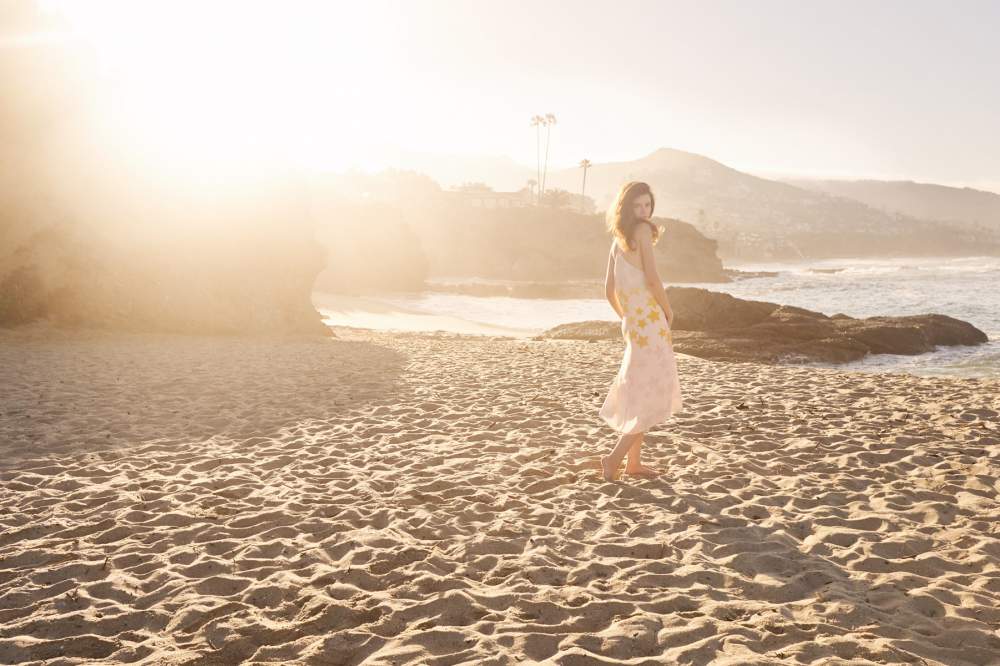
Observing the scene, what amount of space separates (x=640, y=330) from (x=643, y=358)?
0.24 m

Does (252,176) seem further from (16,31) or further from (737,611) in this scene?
(737,611)

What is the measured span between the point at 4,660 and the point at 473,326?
2520 centimetres

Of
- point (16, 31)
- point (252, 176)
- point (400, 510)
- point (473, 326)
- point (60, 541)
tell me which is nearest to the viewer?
point (60, 541)

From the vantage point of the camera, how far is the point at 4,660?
292 centimetres

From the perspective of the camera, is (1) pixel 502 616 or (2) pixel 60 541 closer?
(1) pixel 502 616

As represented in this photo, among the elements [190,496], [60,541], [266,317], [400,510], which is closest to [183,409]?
[190,496]

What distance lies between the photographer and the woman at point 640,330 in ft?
16.1

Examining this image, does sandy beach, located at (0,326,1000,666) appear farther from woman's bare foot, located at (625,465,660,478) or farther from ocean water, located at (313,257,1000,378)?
ocean water, located at (313,257,1000,378)

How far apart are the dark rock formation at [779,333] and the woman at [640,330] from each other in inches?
433

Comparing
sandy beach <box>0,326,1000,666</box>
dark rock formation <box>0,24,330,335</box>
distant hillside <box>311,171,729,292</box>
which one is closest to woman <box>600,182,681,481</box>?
sandy beach <box>0,326,1000,666</box>

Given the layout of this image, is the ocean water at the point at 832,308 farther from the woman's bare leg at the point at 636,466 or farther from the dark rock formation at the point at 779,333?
the woman's bare leg at the point at 636,466

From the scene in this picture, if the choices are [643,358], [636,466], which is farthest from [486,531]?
[643,358]

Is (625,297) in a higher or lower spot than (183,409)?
higher

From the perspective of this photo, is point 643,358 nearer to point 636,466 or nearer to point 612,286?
point 612,286
